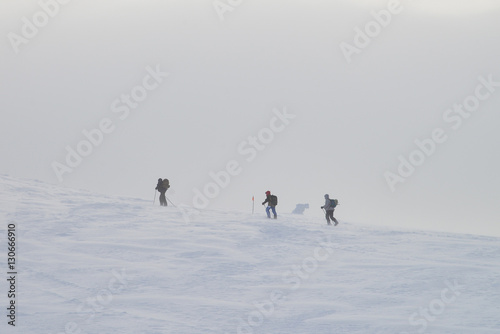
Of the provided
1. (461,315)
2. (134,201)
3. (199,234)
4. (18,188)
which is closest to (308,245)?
(199,234)

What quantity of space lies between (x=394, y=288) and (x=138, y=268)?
260 inches

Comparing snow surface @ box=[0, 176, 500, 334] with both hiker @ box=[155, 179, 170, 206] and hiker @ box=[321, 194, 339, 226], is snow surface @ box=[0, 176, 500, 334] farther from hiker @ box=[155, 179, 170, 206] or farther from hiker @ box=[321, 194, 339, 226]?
hiker @ box=[155, 179, 170, 206]
